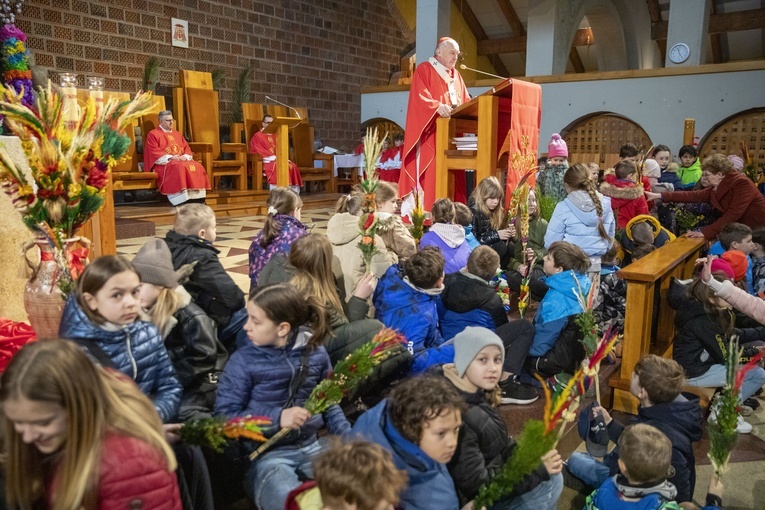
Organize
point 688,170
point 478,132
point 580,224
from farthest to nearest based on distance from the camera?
point 688,170
point 478,132
point 580,224

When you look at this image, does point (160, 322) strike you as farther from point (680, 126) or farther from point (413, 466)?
point (680, 126)

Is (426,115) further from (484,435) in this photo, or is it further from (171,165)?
(171,165)

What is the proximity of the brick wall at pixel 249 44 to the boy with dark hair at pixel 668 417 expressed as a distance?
346 inches

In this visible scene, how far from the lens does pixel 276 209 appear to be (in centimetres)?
343

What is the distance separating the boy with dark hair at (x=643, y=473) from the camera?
200 centimetres

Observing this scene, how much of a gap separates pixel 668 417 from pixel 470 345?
882 mm

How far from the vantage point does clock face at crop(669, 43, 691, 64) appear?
9.06m

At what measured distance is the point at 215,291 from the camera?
2.60m

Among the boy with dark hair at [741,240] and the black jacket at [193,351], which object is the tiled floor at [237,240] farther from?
the boy with dark hair at [741,240]

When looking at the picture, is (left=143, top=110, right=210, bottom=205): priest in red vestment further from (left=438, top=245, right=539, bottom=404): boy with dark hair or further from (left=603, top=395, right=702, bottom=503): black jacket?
(left=603, top=395, right=702, bottom=503): black jacket

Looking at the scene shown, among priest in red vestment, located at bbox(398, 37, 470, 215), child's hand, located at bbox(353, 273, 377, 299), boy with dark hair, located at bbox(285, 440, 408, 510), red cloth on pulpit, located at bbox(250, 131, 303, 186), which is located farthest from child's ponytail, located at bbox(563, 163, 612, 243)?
red cloth on pulpit, located at bbox(250, 131, 303, 186)

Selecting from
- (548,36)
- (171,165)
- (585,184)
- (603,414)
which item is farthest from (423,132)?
(548,36)

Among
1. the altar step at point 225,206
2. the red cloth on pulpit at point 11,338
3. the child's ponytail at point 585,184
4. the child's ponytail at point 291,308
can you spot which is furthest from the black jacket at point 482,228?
the altar step at point 225,206

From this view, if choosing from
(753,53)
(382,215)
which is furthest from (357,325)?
(753,53)
